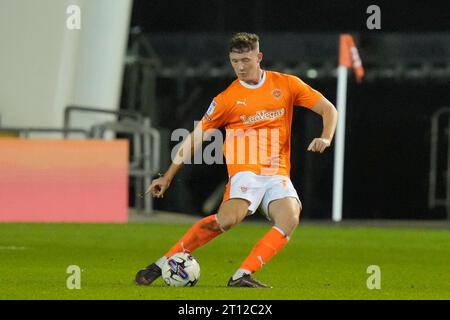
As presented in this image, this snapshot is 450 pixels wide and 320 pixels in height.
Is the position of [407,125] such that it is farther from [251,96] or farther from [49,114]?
[251,96]

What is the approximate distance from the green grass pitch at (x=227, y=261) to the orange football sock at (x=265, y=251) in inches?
7.5

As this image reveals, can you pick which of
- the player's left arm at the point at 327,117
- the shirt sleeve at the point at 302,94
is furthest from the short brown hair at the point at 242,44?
the player's left arm at the point at 327,117

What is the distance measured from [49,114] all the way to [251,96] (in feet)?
39.9

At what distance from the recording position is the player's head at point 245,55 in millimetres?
8570

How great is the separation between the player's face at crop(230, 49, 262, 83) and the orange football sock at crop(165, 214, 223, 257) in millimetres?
932

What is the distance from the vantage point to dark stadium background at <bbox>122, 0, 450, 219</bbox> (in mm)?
22969

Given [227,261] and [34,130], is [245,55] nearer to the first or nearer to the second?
[227,261]

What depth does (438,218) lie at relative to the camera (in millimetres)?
23406

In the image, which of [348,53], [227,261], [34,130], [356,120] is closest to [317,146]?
[227,261]

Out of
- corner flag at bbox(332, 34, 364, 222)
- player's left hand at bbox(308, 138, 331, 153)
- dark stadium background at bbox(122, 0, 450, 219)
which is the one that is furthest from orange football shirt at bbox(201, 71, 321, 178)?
dark stadium background at bbox(122, 0, 450, 219)

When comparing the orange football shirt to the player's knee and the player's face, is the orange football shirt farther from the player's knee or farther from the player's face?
the player's knee

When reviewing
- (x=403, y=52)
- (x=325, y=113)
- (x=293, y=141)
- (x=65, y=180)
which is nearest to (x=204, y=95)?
(x=293, y=141)

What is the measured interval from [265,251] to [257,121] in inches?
33.2

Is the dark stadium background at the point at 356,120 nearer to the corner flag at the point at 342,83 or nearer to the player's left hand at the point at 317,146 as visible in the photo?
the corner flag at the point at 342,83
